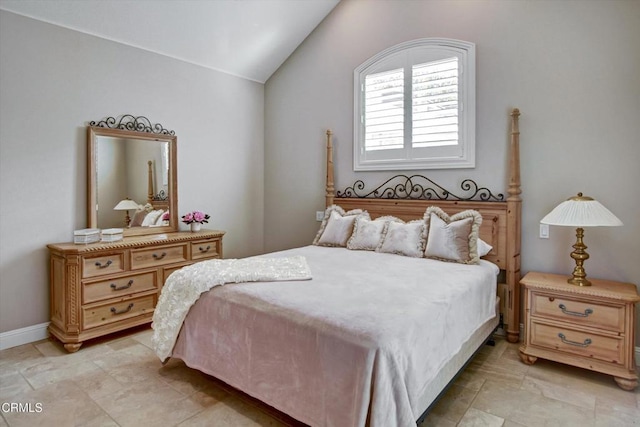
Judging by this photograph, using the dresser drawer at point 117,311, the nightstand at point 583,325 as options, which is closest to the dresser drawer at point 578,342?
the nightstand at point 583,325

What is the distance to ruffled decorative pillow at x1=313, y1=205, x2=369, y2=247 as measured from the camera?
3.66 m

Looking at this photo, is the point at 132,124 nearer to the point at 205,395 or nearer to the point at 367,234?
the point at 367,234

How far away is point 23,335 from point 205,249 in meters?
1.66

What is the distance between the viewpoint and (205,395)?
235 centimetres

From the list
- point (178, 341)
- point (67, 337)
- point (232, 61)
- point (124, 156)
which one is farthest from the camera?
point (232, 61)

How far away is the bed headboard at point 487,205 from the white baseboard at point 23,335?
314 cm

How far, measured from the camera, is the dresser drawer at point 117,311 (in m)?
3.10

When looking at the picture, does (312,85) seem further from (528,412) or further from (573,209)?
(528,412)

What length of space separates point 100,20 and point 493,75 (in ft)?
11.6

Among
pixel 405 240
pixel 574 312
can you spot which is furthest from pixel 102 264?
pixel 574 312

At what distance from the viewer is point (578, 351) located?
2.54 metres

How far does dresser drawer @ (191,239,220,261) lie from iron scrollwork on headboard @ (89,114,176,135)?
49.3 inches

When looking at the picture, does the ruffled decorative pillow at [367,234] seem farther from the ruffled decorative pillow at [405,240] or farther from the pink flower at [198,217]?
the pink flower at [198,217]

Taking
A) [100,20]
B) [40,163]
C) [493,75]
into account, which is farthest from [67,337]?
[493,75]
